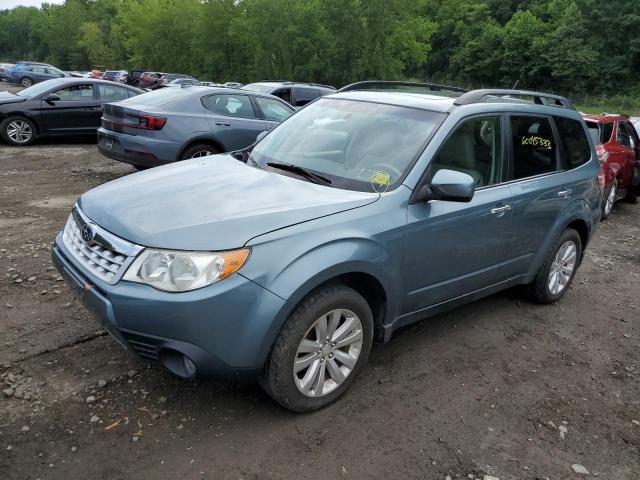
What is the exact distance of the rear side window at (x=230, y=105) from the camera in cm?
841

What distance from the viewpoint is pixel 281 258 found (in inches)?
107

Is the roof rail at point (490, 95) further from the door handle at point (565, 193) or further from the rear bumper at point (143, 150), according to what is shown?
the rear bumper at point (143, 150)

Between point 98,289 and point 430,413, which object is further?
point 430,413

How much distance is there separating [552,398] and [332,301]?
170 cm

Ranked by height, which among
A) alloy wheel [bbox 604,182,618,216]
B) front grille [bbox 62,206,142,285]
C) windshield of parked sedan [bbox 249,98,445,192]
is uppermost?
windshield of parked sedan [bbox 249,98,445,192]

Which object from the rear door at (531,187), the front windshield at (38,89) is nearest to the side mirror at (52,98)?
the front windshield at (38,89)

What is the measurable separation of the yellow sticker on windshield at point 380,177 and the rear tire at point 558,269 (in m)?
2.01

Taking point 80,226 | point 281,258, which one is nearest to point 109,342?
point 80,226

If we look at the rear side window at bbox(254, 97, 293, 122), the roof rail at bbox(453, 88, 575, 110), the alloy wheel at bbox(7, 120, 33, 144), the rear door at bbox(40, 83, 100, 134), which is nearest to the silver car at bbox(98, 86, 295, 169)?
the rear side window at bbox(254, 97, 293, 122)

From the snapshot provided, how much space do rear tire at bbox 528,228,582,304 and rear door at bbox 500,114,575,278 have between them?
0.99 ft

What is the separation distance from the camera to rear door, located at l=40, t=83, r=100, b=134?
11.1 metres

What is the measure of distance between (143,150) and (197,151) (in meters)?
0.81

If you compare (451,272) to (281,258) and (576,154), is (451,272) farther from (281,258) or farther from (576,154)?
(576,154)

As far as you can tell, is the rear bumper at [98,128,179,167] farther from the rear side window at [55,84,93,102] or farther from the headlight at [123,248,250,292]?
the headlight at [123,248,250,292]
